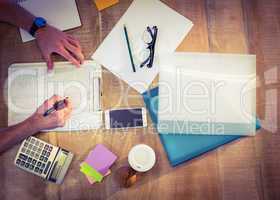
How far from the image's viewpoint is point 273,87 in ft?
3.61

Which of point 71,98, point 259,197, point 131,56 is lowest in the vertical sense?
point 259,197

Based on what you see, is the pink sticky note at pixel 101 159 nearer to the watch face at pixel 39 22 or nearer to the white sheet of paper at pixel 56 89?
the white sheet of paper at pixel 56 89

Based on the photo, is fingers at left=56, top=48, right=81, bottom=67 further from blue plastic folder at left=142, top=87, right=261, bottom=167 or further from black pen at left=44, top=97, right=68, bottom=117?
blue plastic folder at left=142, top=87, right=261, bottom=167

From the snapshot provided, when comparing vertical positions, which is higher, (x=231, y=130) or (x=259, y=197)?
(x=231, y=130)

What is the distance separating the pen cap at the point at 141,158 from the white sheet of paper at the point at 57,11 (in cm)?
40

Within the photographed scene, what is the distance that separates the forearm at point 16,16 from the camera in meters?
1.10

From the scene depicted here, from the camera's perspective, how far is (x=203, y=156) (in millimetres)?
1062

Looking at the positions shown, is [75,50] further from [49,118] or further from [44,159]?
[44,159]

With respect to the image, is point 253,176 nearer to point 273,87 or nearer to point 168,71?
point 273,87

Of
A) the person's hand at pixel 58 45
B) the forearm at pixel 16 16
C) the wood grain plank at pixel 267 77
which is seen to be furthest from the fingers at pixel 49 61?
the wood grain plank at pixel 267 77

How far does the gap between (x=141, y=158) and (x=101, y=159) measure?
0.37ft

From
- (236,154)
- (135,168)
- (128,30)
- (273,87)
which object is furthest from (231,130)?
(128,30)

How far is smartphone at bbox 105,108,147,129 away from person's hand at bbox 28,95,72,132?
117 mm

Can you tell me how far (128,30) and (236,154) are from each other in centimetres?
47
